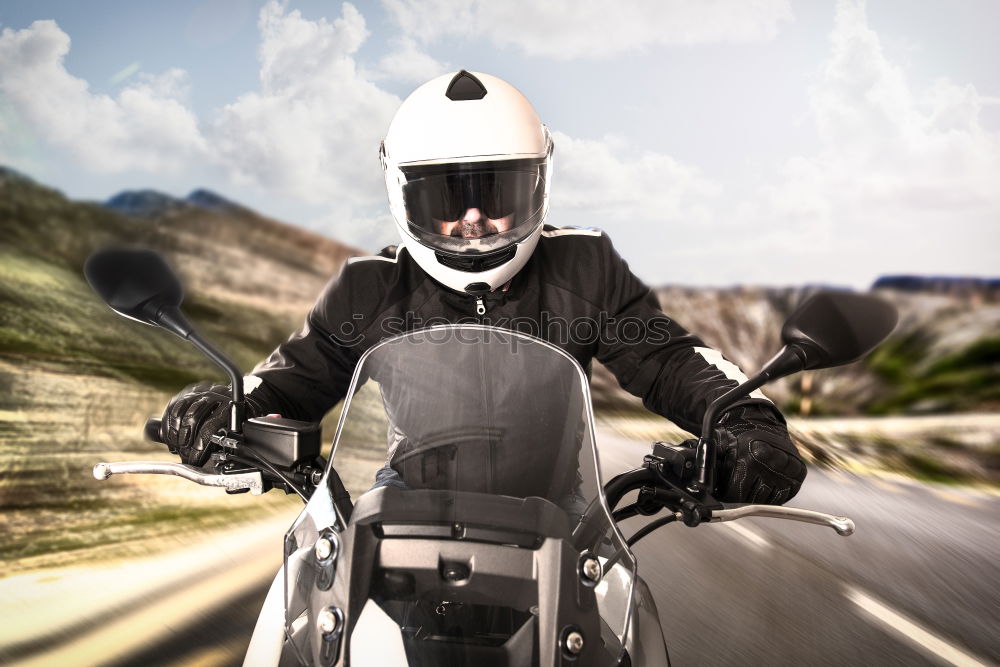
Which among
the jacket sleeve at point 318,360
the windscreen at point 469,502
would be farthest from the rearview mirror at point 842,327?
the jacket sleeve at point 318,360

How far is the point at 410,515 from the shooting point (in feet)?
3.09

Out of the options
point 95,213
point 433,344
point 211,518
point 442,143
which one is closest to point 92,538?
point 211,518

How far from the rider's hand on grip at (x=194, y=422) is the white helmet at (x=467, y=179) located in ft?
2.03

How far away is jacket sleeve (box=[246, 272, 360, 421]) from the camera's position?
1.91 m

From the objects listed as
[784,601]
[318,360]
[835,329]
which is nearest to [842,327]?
[835,329]

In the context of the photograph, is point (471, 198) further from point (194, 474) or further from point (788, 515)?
point (788, 515)

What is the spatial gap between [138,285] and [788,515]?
0.92 meters

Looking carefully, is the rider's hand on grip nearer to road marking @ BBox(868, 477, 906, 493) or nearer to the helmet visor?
the helmet visor

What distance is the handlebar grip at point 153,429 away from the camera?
1.44 metres

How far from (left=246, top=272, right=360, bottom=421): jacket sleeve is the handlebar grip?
43 cm

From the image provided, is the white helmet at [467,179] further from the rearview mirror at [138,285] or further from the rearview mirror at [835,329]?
the rearview mirror at [835,329]

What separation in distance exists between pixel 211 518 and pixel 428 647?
3.77m

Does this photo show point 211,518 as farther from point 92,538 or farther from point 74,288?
point 74,288

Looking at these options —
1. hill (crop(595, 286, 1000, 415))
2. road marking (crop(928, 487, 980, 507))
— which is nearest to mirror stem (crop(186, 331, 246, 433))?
road marking (crop(928, 487, 980, 507))
